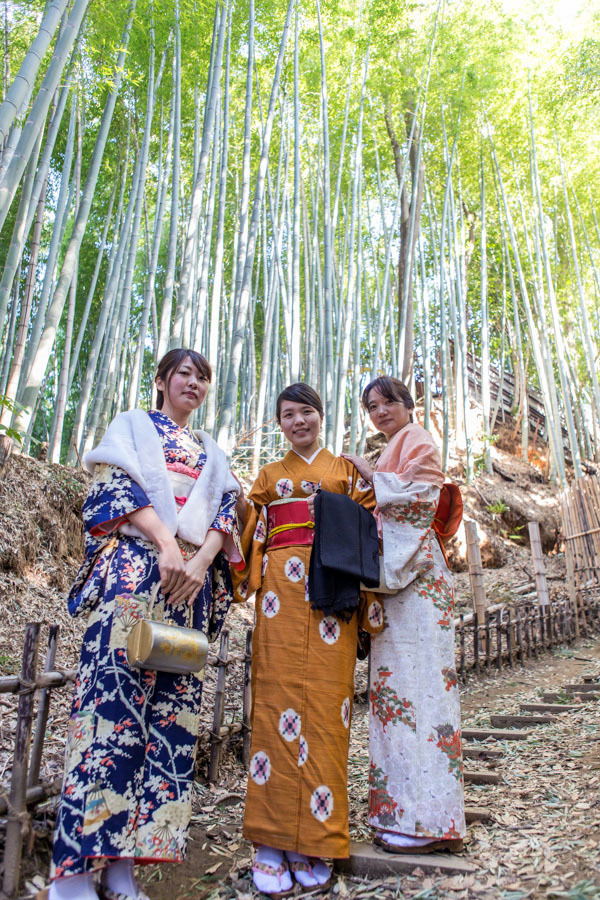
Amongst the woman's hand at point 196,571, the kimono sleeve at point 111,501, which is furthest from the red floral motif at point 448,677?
the kimono sleeve at point 111,501

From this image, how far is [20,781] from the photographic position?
4.83 feet

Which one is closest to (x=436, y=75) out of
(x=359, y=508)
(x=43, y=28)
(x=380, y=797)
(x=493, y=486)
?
(x=493, y=486)

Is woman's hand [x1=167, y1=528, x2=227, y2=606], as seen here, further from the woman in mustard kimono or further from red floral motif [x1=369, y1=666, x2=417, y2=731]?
red floral motif [x1=369, y1=666, x2=417, y2=731]

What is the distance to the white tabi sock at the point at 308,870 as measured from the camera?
1533 millimetres

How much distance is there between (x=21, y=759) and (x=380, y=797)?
0.91 metres

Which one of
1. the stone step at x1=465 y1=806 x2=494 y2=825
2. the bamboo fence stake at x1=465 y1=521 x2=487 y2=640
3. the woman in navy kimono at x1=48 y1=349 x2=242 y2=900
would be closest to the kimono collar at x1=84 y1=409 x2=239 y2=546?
the woman in navy kimono at x1=48 y1=349 x2=242 y2=900

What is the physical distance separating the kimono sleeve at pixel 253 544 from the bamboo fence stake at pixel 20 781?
552mm

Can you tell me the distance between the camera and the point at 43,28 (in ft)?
7.70

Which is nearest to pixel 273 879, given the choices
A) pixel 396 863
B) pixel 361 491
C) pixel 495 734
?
pixel 396 863

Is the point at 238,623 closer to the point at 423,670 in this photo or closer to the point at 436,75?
the point at 423,670

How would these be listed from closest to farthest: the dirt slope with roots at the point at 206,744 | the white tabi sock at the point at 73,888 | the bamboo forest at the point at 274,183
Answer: the white tabi sock at the point at 73,888 < the dirt slope with roots at the point at 206,744 < the bamboo forest at the point at 274,183

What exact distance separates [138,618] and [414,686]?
2.57 ft

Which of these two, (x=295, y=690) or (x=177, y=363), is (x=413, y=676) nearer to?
(x=295, y=690)

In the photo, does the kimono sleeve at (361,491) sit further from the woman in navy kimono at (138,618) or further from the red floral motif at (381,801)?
the red floral motif at (381,801)
